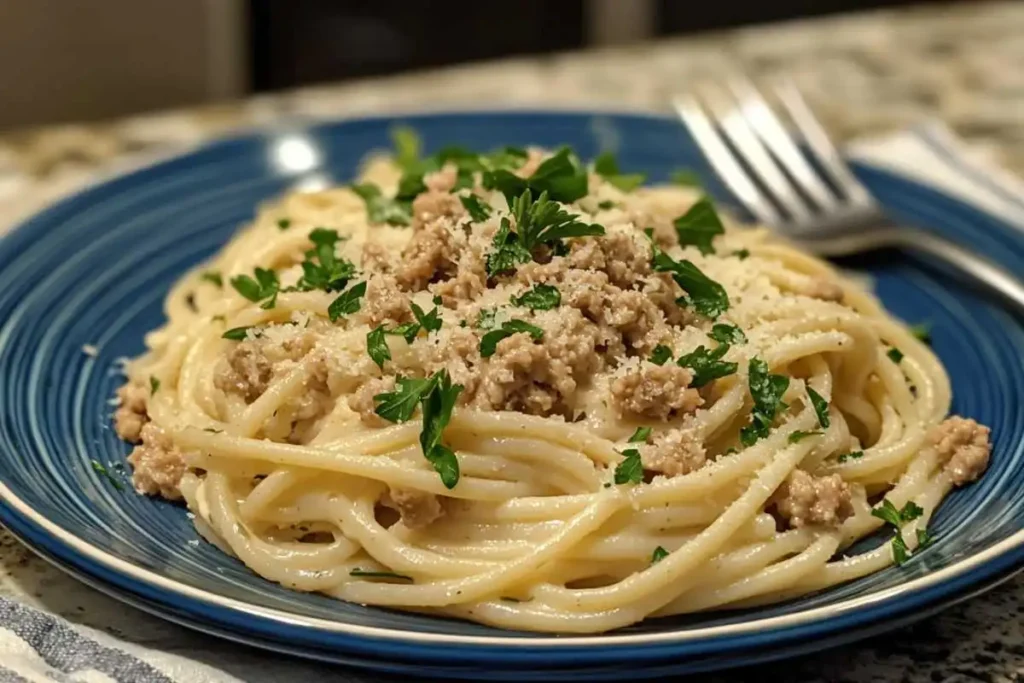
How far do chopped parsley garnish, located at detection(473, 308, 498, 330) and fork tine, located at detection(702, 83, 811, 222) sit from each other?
55.6 inches

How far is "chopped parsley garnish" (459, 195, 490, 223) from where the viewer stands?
2297mm

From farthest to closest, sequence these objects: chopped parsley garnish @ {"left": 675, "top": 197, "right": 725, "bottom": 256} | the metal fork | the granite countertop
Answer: the granite countertop
the metal fork
chopped parsley garnish @ {"left": 675, "top": 197, "right": 725, "bottom": 256}

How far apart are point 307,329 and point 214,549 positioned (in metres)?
0.46

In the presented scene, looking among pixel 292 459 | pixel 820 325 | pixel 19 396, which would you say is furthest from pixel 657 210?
pixel 19 396

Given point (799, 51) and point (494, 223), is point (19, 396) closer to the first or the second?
point (494, 223)

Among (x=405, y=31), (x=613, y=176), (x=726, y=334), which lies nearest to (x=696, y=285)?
(x=726, y=334)

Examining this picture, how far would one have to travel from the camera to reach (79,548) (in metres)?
1.77

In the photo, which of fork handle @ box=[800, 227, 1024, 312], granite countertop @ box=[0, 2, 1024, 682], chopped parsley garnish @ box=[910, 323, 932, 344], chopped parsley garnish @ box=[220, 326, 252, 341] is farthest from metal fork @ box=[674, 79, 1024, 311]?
chopped parsley garnish @ box=[220, 326, 252, 341]

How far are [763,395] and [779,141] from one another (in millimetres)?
1485

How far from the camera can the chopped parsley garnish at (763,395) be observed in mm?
2182

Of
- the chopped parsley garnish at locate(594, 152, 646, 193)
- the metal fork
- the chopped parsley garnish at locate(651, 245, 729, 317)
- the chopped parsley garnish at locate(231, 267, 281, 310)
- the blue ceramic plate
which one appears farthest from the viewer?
the metal fork

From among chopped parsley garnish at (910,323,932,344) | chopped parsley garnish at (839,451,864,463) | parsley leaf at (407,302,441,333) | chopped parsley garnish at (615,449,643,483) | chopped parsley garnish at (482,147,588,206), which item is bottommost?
chopped parsley garnish at (615,449,643,483)

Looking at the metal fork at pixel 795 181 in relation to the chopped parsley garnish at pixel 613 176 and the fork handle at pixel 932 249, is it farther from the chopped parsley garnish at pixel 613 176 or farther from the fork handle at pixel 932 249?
the chopped parsley garnish at pixel 613 176

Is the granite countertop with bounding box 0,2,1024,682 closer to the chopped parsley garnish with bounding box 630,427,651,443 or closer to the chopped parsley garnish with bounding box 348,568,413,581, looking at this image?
the chopped parsley garnish with bounding box 348,568,413,581
